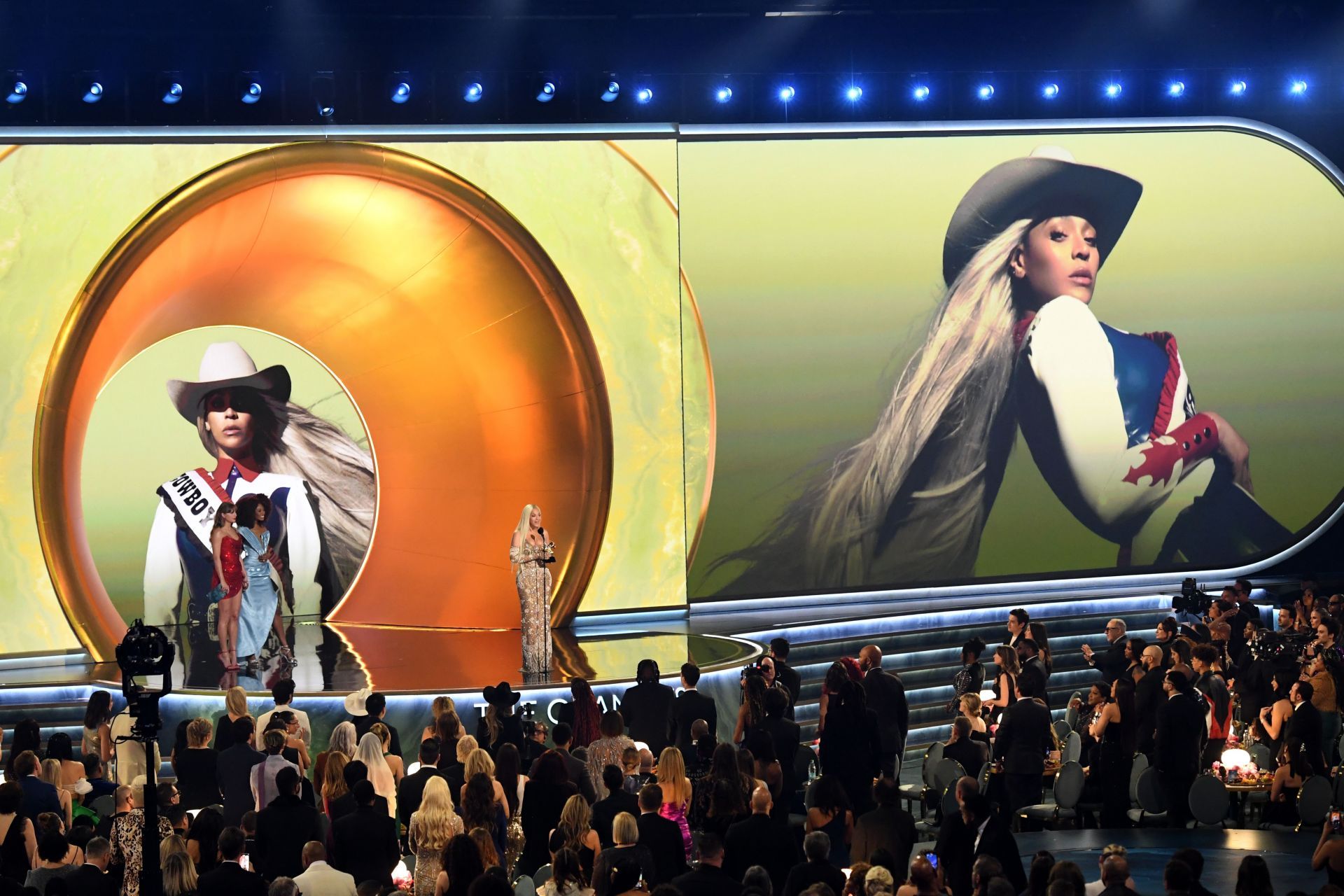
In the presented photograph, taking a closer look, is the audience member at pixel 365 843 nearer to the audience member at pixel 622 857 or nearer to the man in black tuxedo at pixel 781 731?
the audience member at pixel 622 857

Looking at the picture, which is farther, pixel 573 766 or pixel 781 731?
pixel 781 731

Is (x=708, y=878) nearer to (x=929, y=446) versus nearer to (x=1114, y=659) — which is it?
(x=1114, y=659)

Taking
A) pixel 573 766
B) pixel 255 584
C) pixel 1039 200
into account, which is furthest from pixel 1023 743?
pixel 1039 200

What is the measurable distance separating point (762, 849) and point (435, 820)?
131 cm

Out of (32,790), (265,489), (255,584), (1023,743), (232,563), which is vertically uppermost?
(265,489)

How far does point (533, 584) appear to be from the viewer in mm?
11703

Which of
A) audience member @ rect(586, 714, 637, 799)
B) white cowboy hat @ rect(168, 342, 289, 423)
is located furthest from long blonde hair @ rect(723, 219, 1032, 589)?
audience member @ rect(586, 714, 637, 799)

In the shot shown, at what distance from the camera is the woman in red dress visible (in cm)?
1128

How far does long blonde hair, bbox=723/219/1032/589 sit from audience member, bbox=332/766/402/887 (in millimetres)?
8728

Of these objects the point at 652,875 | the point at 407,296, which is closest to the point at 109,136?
the point at 407,296

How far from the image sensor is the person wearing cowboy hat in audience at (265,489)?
554 inches

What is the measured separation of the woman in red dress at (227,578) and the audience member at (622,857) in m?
6.07

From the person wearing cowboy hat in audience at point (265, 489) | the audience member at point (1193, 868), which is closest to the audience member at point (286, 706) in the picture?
the audience member at point (1193, 868)

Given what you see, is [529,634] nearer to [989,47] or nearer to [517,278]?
[517,278]
